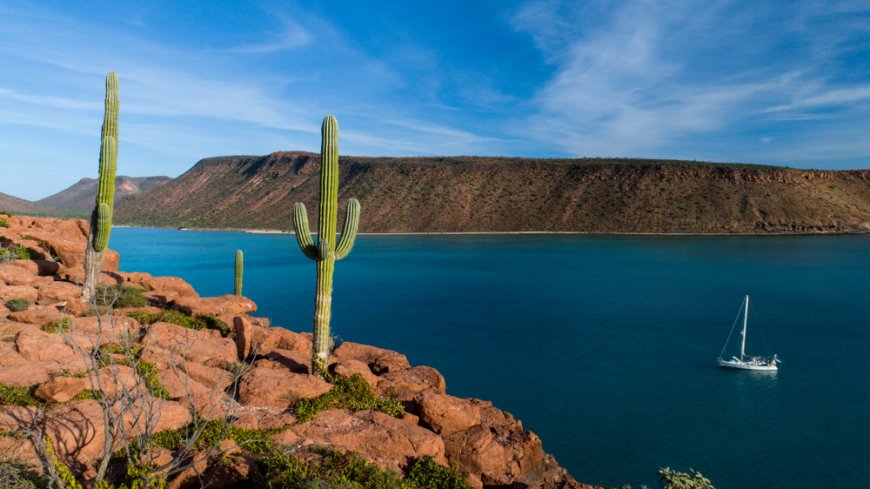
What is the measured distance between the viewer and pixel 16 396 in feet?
28.7

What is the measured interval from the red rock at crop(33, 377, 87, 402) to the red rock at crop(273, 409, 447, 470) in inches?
154

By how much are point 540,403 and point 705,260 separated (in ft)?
155

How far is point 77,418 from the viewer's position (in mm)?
7676

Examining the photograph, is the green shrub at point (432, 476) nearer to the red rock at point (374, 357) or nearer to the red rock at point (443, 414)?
the red rock at point (443, 414)

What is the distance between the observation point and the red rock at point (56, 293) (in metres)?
16.9

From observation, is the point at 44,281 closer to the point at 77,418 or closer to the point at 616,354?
the point at 77,418

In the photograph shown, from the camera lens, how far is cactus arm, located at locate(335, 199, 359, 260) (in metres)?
12.8

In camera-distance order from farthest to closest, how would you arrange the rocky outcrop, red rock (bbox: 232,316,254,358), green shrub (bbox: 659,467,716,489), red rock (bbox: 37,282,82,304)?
1. red rock (bbox: 37,282,82,304)
2. red rock (bbox: 232,316,254,358)
3. green shrub (bbox: 659,467,716,489)
4. the rocky outcrop

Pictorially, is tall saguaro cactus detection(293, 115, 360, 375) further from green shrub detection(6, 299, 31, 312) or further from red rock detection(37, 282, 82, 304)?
red rock detection(37, 282, 82, 304)

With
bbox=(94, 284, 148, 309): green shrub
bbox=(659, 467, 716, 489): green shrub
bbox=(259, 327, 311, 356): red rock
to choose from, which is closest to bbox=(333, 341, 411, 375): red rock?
bbox=(259, 327, 311, 356): red rock

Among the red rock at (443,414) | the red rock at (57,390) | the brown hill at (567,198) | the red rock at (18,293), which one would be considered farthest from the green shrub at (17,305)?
the brown hill at (567,198)

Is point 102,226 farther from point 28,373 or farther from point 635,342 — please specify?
point 635,342

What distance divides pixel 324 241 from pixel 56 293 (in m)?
12.0

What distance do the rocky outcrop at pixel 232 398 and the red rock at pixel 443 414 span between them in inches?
0.9
